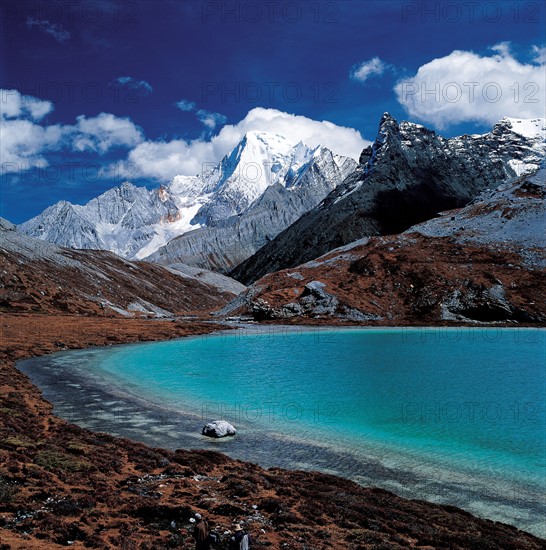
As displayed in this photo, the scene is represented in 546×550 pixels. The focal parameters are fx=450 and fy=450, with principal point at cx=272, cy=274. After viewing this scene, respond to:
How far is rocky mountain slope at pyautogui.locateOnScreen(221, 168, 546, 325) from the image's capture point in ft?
369

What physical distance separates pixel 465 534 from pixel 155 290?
626ft

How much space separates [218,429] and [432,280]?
341 feet

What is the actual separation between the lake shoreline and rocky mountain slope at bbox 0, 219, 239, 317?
25.7 meters

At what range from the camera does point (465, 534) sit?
16.3 meters

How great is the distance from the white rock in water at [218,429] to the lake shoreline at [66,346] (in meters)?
4.60

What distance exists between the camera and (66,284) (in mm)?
146375

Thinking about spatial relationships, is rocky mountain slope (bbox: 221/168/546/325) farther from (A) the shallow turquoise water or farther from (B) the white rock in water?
(B) the white rock in water

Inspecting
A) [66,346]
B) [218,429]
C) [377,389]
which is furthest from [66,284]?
[218,429]

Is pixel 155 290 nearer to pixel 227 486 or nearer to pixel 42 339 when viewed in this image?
pixel 42 339

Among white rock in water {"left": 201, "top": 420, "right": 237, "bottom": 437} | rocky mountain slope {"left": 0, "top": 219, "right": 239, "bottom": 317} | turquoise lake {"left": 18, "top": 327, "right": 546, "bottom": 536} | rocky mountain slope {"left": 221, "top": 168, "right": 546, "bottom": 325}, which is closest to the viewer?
turquoise lake {"left": 18, "top": 327, "right": 546, "bottom": 536}

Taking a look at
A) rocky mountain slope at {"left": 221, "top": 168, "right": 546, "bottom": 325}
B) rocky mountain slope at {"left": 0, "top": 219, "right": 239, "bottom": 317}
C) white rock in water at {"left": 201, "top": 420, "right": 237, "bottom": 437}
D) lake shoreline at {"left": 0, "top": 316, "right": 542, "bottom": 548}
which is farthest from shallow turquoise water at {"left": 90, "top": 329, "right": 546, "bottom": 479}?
rocky mountain slope at {"left": 0, "top": 219, "right": 239, "bottom": 317}

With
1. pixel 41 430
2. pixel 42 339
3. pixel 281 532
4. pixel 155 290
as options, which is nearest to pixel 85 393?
pixel 41 430

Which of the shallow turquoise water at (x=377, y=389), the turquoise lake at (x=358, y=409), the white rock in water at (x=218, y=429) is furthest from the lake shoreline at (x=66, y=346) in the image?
the shallow turquoise water at (x=377, y=389)

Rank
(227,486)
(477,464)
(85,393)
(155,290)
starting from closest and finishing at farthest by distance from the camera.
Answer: (227,486), (477,464), (85,393), (155,290)
